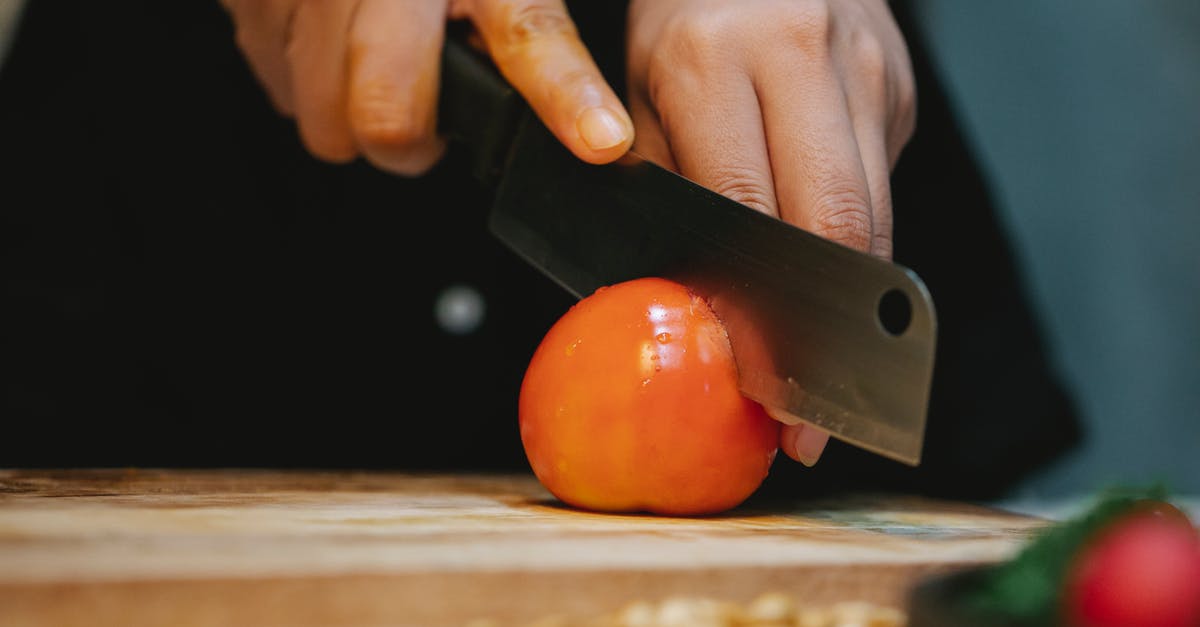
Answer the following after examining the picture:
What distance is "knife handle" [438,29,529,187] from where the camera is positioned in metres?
1.27

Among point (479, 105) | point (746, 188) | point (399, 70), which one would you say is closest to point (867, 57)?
point (746, 188)

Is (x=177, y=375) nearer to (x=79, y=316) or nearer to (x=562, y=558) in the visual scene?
(x=79, y=316)

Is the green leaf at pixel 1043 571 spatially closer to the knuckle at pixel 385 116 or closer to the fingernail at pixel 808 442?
the fingernail at pixel 808 442

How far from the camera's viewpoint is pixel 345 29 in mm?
1356

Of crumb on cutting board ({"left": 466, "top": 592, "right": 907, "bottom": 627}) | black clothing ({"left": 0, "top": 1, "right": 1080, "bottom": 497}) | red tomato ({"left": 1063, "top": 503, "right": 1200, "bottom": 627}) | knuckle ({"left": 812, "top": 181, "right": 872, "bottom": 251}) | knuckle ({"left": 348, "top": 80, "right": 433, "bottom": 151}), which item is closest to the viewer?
red tomato ({"left": 1063, "top": 503, "right": 1200, "bottom": 627})

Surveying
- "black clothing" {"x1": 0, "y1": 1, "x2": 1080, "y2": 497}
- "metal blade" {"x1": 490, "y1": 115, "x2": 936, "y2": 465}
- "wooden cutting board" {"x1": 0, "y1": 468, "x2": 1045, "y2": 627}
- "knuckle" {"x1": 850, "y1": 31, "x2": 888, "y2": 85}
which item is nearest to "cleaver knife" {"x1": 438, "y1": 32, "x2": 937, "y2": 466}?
"metal blade" {"x1": 490, "y1": 115, "x2": 936, "y2": 465}

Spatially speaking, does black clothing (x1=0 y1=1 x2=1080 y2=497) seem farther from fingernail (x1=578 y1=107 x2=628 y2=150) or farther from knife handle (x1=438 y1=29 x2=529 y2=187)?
fingernail (x1=578 y1=107 x2=628 y2=150)

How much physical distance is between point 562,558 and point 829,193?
1.60 ft

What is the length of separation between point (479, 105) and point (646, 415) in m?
0.55

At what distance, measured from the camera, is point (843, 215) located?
1.01 meters

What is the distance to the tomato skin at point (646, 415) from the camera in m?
0.95

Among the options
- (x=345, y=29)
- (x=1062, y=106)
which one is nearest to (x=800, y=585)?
(x=345, y=29)

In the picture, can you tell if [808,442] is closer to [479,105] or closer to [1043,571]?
[1043,571]

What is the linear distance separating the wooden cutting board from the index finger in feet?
1.33
